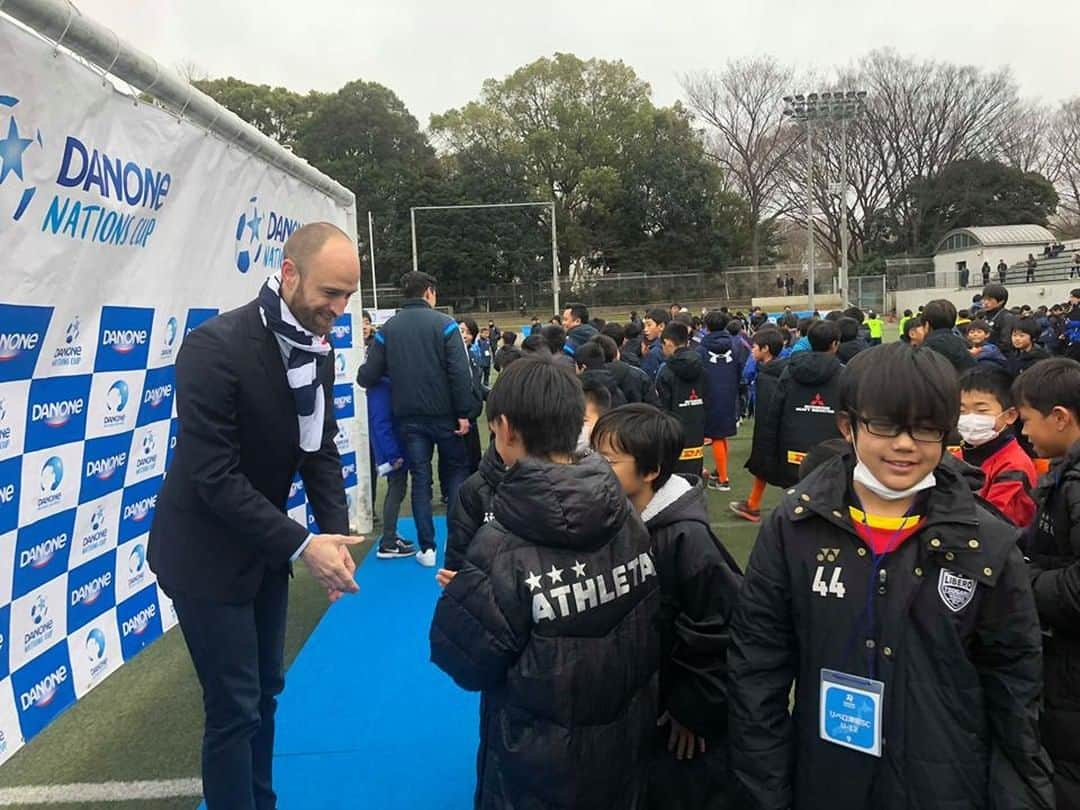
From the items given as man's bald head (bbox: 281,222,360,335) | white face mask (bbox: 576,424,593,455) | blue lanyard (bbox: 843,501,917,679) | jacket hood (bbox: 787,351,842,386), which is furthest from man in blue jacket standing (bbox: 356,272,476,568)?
blue lanyard (bbox: 843,501,917,679)

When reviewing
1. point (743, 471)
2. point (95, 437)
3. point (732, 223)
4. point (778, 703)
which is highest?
point (732, 223)

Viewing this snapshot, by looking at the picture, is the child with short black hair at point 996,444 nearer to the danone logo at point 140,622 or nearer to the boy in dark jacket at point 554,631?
the boy in dark jacket at point 554,631

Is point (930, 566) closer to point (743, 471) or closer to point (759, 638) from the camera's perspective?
point (759, 638)

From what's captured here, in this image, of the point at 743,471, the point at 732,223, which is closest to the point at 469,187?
the point at 732,223

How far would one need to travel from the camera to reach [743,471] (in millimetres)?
8352

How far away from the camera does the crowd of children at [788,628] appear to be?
1526 millimetres

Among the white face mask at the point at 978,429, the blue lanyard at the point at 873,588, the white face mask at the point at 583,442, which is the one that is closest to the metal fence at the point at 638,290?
the white face mask at the point at 583,442

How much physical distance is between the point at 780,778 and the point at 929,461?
2.55 feet

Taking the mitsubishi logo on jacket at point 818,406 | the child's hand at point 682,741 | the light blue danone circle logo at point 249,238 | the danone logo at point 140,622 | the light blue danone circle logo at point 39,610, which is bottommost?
the child's hand at point 682,741

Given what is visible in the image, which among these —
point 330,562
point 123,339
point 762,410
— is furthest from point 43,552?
point 762,410

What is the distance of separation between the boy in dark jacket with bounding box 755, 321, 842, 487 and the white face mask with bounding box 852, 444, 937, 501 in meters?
3.75

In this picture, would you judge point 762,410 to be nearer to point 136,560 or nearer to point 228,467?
point 136,560

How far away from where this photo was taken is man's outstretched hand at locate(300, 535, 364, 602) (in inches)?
83.4

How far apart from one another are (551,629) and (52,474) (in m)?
1.76
